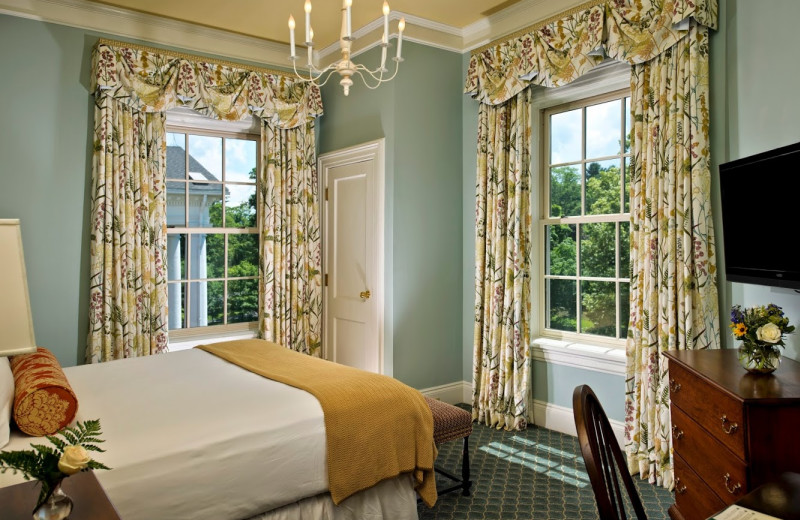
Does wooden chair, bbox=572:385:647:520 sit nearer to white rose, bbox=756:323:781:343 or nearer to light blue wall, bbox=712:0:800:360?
white rose, bbox=756:323:781:343

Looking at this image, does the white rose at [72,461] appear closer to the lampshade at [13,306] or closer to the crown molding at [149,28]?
the lampshade at [13,306]

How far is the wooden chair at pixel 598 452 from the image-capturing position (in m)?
1.17

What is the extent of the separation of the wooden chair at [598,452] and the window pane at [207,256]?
12.6ft

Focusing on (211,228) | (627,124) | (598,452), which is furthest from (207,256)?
(598,452)

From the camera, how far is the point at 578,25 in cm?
354

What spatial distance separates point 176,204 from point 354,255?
148cm

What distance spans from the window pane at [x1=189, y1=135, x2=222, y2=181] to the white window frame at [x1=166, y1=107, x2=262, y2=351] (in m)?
0.06

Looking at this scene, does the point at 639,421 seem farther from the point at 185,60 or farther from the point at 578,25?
the point at 185,60

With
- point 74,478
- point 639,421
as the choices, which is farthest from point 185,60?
point 639,421

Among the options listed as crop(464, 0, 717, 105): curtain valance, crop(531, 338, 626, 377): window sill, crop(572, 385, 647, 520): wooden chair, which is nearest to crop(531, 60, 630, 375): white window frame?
crop(531, 338, 626, 377): window sill

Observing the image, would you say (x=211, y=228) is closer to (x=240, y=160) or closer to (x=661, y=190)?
(x=240, y=160)

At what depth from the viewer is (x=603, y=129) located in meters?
3.84

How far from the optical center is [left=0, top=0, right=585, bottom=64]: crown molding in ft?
12.6

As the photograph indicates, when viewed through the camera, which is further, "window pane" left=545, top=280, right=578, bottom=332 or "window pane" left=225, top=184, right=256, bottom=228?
"window pane" left=225, top=184, right=256, bottom=228
